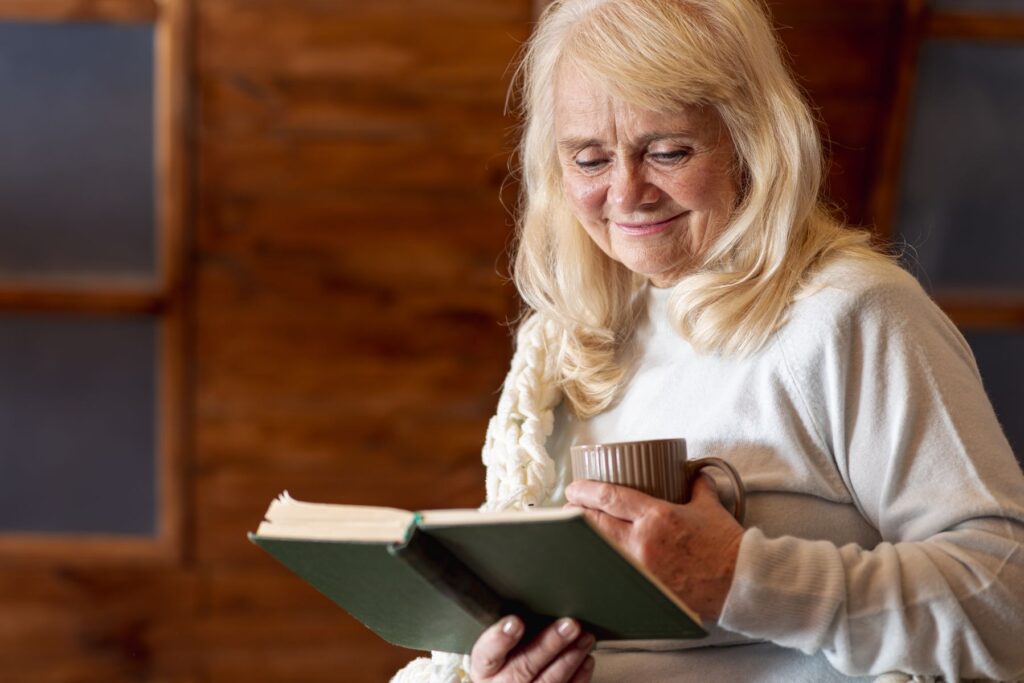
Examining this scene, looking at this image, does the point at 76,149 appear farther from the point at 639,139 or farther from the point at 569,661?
the point at 569,661

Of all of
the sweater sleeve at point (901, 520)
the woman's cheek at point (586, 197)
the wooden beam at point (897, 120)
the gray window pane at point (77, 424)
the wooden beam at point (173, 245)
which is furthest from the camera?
the gray window pane at point (77, 424)

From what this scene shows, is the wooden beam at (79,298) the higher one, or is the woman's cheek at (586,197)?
the woman's cheek at (586,197)

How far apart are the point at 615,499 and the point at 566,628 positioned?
0.40 ft

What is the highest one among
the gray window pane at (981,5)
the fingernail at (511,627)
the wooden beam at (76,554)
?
the gray window pane at (981,5)

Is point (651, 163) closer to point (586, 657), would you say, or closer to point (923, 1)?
point (586, 657)

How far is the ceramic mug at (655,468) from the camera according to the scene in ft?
3.74

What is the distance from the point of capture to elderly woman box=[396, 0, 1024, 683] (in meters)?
1.09

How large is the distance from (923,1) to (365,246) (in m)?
1.25

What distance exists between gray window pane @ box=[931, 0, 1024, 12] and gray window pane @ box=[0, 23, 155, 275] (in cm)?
165

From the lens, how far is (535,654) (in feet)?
3.73

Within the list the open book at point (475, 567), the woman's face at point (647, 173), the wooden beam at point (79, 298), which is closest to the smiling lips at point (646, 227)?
the woman's face at point (647, 173)

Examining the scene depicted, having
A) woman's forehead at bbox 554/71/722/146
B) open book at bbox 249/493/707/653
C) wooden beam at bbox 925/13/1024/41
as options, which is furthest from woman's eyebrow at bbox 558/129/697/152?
wooden beam at bbox 925/13/1024/41

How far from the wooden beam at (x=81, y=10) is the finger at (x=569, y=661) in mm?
1917

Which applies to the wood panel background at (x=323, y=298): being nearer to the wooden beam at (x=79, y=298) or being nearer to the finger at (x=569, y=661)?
the wooden beam at (x=79, y=298)
